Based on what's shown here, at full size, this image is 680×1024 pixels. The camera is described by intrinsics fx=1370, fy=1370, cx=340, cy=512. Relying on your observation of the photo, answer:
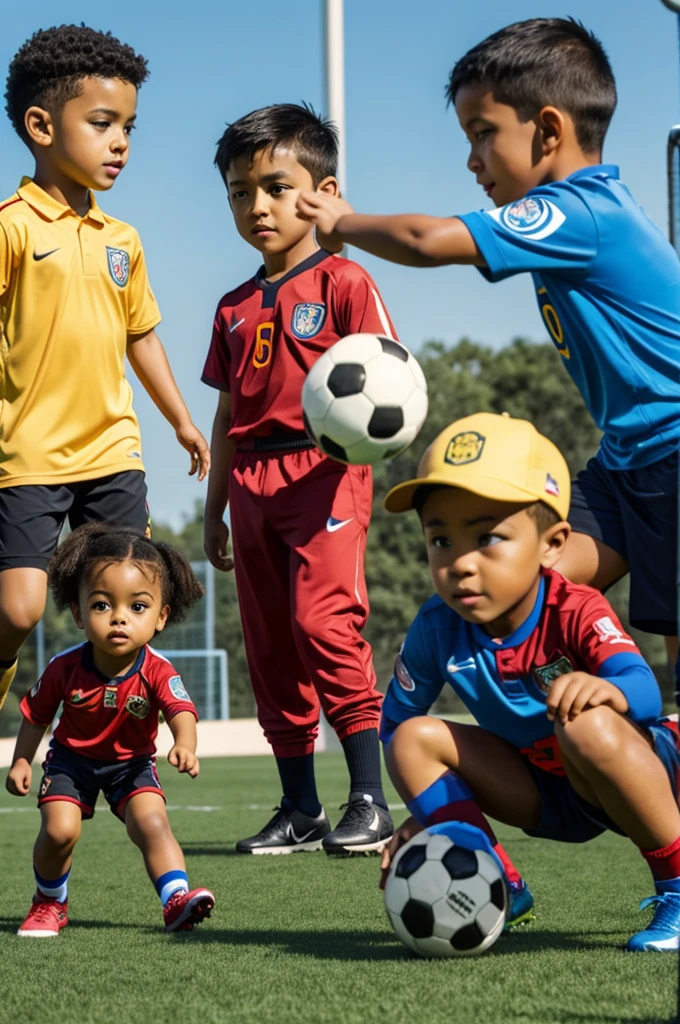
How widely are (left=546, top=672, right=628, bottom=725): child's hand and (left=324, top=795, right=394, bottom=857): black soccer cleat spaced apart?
1794 millimetres

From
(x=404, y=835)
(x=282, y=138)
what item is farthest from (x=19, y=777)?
(x=282, y=138)

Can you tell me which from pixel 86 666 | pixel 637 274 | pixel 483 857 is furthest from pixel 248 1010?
pixel 637 274

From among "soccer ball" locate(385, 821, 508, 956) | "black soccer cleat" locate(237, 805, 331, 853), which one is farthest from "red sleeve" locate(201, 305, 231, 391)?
"soccer ball" locate(385, 821, 508, 956)

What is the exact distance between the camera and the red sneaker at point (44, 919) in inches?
132

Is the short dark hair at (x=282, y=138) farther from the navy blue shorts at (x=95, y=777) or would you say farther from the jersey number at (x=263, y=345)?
the navy blue shorts at (x=95, y=777)

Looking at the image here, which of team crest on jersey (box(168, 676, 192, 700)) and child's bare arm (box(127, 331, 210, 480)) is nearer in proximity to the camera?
team crest on jersey (box(168, 676, 192, 700))

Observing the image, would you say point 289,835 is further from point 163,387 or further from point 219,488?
point 163,387

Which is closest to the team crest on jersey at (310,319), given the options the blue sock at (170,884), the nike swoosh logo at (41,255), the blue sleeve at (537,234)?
the nike swoosh logo at (41,255)

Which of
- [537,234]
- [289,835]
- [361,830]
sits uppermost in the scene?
[537,234]

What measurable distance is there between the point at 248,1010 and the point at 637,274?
2041mm

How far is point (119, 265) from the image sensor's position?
4.98m

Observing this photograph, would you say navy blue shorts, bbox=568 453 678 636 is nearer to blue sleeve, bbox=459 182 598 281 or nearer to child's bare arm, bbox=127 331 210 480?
blue sleeve, bbox=459 182 598 281

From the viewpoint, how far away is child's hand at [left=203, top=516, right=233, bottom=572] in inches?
206

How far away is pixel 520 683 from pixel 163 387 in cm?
252
